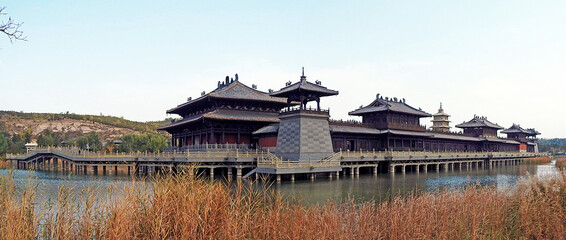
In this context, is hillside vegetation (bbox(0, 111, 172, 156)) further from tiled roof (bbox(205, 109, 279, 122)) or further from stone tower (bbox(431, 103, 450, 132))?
stone tower (bbox(431, 103, 450, 132))

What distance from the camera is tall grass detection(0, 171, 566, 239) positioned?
816 cm

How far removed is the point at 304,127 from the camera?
37.2 meters

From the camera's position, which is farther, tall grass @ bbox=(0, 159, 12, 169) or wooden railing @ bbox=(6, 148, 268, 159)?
tall grass @ bbox=(0, 159, 12, 169)

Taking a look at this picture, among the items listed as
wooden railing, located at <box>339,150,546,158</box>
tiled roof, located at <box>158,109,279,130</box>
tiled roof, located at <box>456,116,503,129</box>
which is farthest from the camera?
tiled roof, located at <box>456,116,503,129</box>

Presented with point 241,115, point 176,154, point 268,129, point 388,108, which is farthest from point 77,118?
point 388,108

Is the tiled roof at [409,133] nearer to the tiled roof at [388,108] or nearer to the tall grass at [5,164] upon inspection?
the tiled roof at [388,108]

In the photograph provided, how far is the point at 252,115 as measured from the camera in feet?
156

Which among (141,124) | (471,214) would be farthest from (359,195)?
(141,124)

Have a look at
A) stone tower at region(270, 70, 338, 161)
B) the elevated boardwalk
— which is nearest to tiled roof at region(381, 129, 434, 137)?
the elevated boardwalk

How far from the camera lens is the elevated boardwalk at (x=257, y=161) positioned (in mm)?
33250

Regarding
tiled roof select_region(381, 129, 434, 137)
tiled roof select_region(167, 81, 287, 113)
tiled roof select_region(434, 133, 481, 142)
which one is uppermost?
tiled roof select_region(167, 81, 287, 113)

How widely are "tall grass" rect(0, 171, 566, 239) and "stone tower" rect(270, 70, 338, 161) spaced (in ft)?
80.0

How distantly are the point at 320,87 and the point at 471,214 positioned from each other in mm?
28417

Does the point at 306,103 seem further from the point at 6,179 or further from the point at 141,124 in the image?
the point at 141,124
